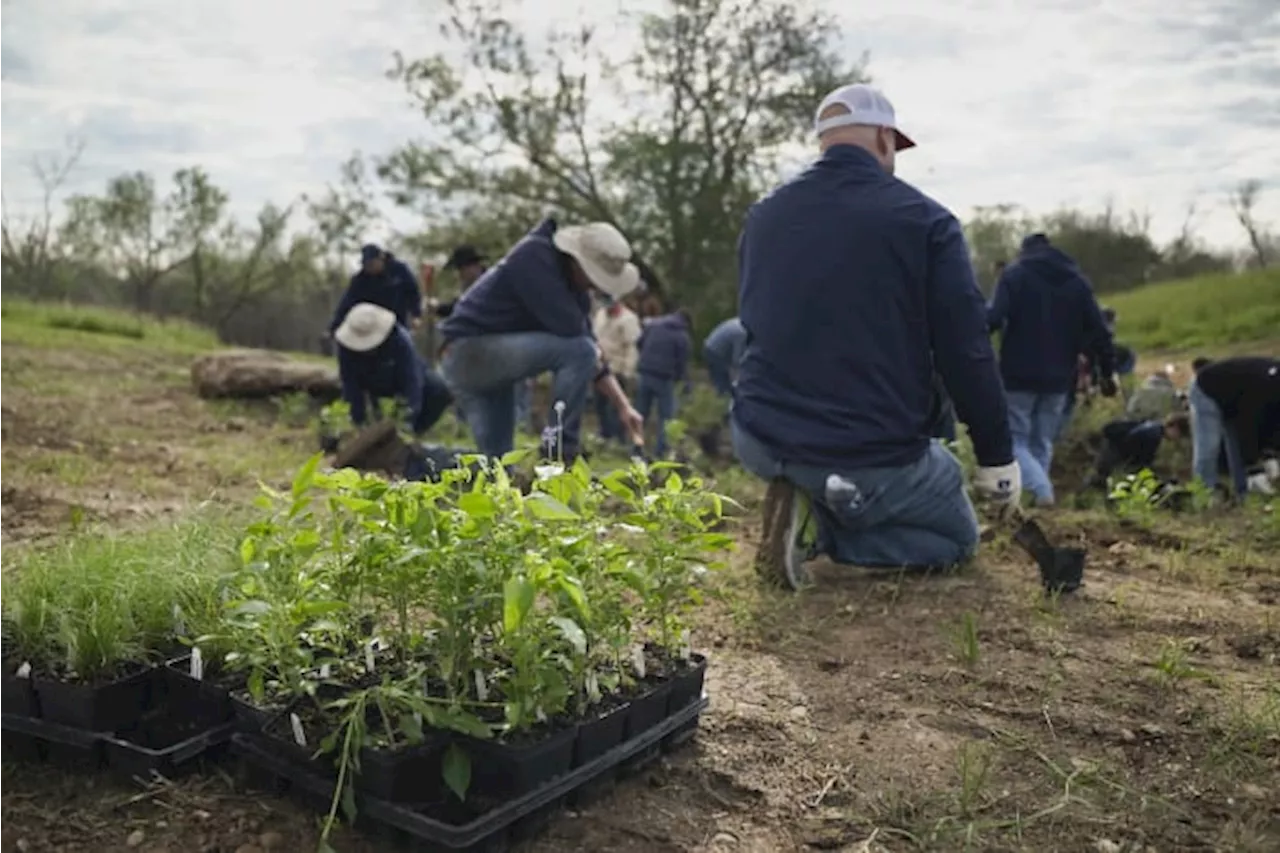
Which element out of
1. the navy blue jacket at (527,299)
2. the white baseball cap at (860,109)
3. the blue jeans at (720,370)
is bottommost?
the blue jeans at (720,370)

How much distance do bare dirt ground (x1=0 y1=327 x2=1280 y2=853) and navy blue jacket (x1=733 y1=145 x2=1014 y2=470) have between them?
0.58 meters

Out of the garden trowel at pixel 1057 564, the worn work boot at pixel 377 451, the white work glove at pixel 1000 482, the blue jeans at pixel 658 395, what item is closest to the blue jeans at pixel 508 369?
the worn work boot at pixel 377 451

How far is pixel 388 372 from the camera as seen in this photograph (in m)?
8.22

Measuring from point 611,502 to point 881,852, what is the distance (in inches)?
147

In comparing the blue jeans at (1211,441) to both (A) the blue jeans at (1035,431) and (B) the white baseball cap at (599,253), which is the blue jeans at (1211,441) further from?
(B) the white baseball cap at (599,253)

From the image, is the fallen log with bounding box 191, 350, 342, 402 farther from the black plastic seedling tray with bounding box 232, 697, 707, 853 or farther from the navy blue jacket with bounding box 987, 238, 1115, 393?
the black plastic seedling tray with bounding box 232, 697, 707, 853

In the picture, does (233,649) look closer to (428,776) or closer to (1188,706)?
(428,776)

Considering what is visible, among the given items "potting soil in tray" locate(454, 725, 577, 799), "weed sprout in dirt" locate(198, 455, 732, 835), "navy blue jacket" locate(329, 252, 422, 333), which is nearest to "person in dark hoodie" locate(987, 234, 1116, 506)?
"navy blue jacket" locate(329, 252, 422, 333)

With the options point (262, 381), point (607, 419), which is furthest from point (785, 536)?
point (262, 381)

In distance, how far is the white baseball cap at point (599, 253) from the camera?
5566 millimetres

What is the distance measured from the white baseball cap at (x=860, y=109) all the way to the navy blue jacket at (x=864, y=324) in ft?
0.35

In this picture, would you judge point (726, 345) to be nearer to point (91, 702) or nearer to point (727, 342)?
point (727, 342)

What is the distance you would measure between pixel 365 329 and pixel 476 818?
20.6ft

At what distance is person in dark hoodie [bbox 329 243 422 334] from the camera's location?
8.70m
